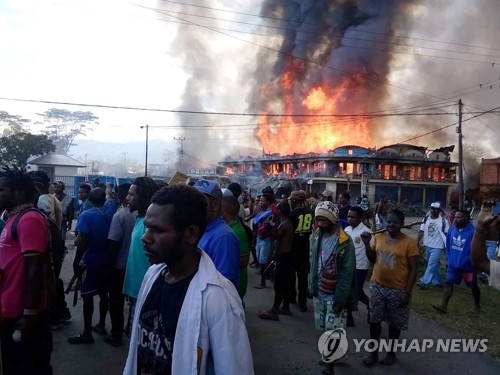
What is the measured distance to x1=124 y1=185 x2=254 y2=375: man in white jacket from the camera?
1.52 meters

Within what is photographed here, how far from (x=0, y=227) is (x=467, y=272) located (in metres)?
6.21

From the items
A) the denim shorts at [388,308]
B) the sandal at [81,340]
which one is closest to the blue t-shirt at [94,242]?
the sandal at [81,340]

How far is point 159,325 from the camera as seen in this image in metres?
1.68

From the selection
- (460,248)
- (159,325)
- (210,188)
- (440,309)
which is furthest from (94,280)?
(460,248)

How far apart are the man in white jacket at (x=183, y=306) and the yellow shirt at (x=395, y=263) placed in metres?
2.98

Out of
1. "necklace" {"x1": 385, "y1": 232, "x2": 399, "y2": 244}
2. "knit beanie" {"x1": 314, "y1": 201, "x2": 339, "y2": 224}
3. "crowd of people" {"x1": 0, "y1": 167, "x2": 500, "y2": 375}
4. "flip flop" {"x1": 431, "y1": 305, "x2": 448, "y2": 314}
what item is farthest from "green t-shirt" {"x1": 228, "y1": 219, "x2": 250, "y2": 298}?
"flip flop" {"x1": 431, "y1": 305, "x2": 448, "y2": 314}

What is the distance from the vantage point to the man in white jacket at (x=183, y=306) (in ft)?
4.99

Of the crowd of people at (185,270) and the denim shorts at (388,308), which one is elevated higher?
the crowd of people at (185,270)

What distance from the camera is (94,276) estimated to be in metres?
4.46

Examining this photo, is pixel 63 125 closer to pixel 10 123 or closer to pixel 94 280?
pixel 10 123

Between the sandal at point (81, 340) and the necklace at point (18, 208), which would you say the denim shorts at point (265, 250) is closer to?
the sandal at point (81, 340)

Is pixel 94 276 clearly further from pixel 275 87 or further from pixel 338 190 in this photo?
pixel 275 87

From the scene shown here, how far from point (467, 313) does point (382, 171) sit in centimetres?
3698

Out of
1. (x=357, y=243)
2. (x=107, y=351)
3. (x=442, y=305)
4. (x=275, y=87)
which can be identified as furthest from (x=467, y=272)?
(x=275, y=87)
